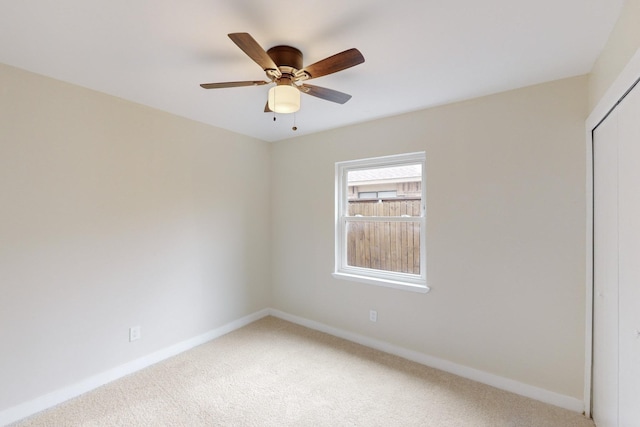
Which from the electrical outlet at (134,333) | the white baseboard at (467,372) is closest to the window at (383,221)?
the white baseboard at (467,372)

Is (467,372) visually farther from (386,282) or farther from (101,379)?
(101,379)

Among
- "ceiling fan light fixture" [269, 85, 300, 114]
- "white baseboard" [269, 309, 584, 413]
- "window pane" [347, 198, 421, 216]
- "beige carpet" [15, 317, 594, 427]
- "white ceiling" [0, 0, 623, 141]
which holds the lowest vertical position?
"beige carpet" [15, 317, 594, 427]

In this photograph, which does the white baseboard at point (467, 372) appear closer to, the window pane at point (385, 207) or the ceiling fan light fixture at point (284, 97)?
the window pane at point (385, 207)

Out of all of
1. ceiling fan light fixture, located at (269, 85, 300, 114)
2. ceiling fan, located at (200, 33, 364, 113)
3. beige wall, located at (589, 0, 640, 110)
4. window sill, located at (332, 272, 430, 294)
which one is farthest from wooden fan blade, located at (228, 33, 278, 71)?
window sill, located at (332, 272, 430, 294)

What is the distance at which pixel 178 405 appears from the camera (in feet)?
6.56

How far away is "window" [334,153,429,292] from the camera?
9.08 feet

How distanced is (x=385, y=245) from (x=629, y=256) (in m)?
1.84

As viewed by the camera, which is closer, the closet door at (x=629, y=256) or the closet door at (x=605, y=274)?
the closet door at (x=629, y=256)

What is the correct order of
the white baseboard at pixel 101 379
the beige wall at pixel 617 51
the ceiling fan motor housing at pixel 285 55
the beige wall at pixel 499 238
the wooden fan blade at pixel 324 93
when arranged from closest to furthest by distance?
1. the beige wall at pixel 617 51
2. the ceiling fan motor housing at pixel 285 55
3. the wooden fan blade at pixel 324 93
4. the white baseboard at pixel 101 379
5. the beige wall at pixel 499 238

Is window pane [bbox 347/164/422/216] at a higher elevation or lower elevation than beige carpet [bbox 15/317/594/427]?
higher

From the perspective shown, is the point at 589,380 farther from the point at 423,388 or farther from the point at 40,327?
the point at 40,327

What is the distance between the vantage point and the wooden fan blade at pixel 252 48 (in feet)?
4.03

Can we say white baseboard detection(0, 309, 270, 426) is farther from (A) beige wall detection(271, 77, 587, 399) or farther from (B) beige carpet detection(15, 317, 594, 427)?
(A) beige wall detection(271, 77, 587, 399)

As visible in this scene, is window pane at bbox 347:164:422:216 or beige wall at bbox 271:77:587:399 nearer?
beige wall at bbox 271:77:587:399
